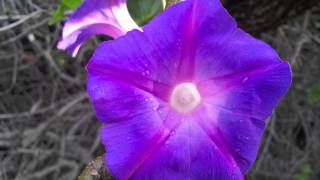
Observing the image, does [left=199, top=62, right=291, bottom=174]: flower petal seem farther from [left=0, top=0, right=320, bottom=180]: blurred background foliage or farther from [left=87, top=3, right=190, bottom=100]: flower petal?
[left=0, top=0, right=320, bottom=180]: blurred background foliage

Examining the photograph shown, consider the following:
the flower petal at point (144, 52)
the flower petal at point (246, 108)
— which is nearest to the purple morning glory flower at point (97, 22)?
the flower petal at point (144, 52)

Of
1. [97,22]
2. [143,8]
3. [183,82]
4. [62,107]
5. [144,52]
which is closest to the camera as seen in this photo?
[144,52]

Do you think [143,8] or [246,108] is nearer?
[246,108]

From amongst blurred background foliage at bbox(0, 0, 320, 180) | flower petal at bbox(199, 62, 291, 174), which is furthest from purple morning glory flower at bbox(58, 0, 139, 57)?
blurred background foliage at bbox(0, 0, 320, 180)

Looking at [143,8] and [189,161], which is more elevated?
[143,8]

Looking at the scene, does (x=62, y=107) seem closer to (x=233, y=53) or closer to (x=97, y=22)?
(x=97, y=22)

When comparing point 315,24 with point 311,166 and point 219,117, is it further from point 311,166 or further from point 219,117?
point 219,117

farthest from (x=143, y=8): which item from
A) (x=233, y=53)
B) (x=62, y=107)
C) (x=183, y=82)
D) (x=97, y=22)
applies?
(x=62, y=107)
